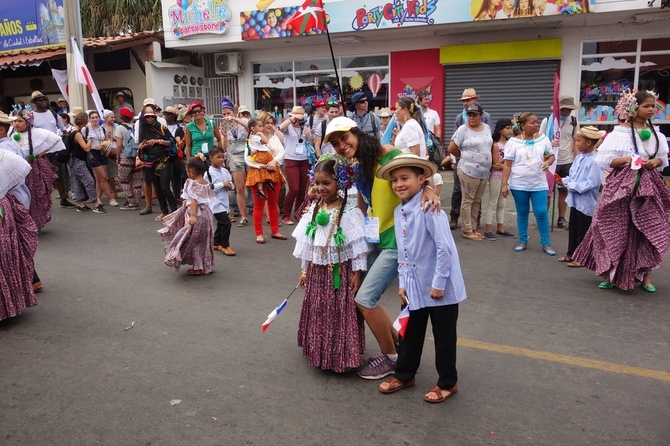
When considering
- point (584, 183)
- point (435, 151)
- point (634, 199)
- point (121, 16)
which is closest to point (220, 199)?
point (435, 151)

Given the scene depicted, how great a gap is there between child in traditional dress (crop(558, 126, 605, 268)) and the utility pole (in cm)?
1085

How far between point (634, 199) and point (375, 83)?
403 inches

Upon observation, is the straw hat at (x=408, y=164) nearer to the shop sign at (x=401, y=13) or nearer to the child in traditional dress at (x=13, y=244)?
the child in traditional dress at (x=13, y=244)

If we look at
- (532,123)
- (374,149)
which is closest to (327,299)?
(374,149)

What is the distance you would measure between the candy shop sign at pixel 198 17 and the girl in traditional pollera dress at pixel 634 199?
11.9 m

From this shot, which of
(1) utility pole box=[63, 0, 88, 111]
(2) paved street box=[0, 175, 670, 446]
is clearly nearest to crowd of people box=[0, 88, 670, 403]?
(2) paved street box=[0, 175, 670, 446]

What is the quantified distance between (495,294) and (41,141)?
220 inches

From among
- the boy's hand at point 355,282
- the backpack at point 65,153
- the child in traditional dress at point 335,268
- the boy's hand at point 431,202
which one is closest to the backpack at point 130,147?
the backpack at point 65,153

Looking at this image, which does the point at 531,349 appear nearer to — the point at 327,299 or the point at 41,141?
the point at 327,299

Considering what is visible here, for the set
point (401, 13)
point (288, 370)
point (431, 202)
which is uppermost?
point (401, 13)

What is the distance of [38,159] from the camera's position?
25.4 ft

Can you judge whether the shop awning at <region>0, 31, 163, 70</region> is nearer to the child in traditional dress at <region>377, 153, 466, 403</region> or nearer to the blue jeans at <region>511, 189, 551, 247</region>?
the blue jeans at <region>511, 189, 551, 247</region>

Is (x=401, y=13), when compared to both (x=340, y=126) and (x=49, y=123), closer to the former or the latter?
(x=49, y=123)

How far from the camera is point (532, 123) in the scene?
7055 millimetres
